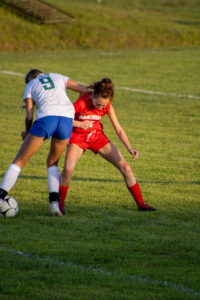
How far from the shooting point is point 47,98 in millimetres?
7727

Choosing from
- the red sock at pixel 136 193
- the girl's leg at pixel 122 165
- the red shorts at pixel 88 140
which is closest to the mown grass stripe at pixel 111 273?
the red shorts at pixel 88 140

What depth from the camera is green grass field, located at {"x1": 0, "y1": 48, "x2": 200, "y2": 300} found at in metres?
5.47

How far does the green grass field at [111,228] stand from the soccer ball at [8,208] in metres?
0.09

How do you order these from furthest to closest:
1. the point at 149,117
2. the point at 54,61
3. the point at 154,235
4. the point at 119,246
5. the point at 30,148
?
the point at 54,61 < the point at 149,117 < the point at 30,148 < the point at 154,235 < the point at 119,246

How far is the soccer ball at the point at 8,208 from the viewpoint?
768 centimetres

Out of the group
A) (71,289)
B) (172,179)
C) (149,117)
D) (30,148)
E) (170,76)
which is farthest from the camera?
(170,76)

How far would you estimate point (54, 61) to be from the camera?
3152cm

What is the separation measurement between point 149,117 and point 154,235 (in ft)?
40.3

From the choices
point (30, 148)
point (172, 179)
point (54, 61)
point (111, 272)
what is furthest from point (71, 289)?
point (54, 61)

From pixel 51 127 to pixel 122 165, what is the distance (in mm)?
1187

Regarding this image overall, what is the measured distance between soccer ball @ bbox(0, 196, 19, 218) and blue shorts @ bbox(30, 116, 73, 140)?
914mm

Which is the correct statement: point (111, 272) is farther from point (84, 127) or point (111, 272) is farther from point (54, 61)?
point (54, 61)

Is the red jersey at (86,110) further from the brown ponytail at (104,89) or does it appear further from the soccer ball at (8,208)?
the soccer ball at (8,208)

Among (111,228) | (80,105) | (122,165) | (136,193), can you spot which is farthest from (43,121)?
(136,193)
